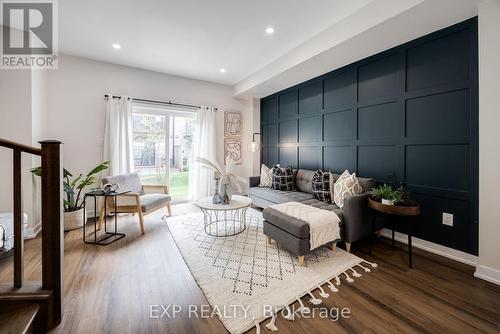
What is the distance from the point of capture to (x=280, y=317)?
5.09 ft

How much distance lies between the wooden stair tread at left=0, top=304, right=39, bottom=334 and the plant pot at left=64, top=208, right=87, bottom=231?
6.61 ft

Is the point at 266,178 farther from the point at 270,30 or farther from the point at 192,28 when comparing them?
the point at 192,28

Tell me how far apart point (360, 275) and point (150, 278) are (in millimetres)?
2053

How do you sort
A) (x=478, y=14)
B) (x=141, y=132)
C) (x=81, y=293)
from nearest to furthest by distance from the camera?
(x=81, y=293) → (x=478, y=14) → (x=141, y=132)

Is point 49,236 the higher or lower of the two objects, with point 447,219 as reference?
higher

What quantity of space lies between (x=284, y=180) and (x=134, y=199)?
2586mm

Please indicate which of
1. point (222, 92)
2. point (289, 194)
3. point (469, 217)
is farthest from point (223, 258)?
point (222, 92)

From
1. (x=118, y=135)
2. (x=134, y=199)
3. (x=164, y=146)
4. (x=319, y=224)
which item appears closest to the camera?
(x=319, y=224)

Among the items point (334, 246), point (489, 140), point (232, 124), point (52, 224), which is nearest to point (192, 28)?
point (232, 124)

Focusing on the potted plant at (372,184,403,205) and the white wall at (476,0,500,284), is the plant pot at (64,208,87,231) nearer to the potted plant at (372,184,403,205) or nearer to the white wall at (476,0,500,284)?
the potted plant at (372,184,403,205)

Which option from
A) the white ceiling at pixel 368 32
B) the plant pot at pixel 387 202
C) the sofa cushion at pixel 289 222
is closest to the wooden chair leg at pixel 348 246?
the sofa cushion at pixel 289 222

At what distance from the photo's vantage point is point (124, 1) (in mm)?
2311

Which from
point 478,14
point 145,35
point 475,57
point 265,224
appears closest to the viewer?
point 478,14

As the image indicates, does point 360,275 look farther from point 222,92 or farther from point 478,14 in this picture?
point 222,92
